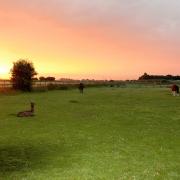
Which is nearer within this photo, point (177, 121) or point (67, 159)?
point (67, 159)

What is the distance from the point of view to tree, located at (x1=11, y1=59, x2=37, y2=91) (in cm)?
11369

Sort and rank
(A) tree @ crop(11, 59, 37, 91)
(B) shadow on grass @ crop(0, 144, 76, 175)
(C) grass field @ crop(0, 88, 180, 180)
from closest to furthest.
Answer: (C) grass field @ crop(0, 88, 180, 180), (B) shadow on grass @ crop(0, 144, 76, 175), (A) tree @ crop(11, 59, 37, 91)

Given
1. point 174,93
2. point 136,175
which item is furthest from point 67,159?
point 174,93

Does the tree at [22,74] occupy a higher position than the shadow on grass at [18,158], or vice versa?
the tree at [22,74]

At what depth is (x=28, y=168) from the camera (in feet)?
67.2

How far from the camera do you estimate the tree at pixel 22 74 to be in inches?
4476

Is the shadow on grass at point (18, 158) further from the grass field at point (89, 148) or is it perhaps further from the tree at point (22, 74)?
the tree at point (22, 74)

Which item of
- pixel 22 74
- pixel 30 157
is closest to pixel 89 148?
pixel 30 157

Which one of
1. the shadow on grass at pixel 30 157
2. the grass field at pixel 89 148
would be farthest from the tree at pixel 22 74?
the shadow on grass at pixel 30 157

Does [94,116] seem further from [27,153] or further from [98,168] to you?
[98,168]

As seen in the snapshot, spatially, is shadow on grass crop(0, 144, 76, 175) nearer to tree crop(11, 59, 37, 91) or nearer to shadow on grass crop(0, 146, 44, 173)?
shadow on grass crop(0, 146, 44, 173)

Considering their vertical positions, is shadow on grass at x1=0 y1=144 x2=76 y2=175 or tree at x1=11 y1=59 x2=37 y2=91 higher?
tree at x1=11 y1=59 x2=37 y2=91

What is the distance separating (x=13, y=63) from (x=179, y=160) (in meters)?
98.7

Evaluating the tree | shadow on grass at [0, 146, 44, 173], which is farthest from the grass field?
the tree
